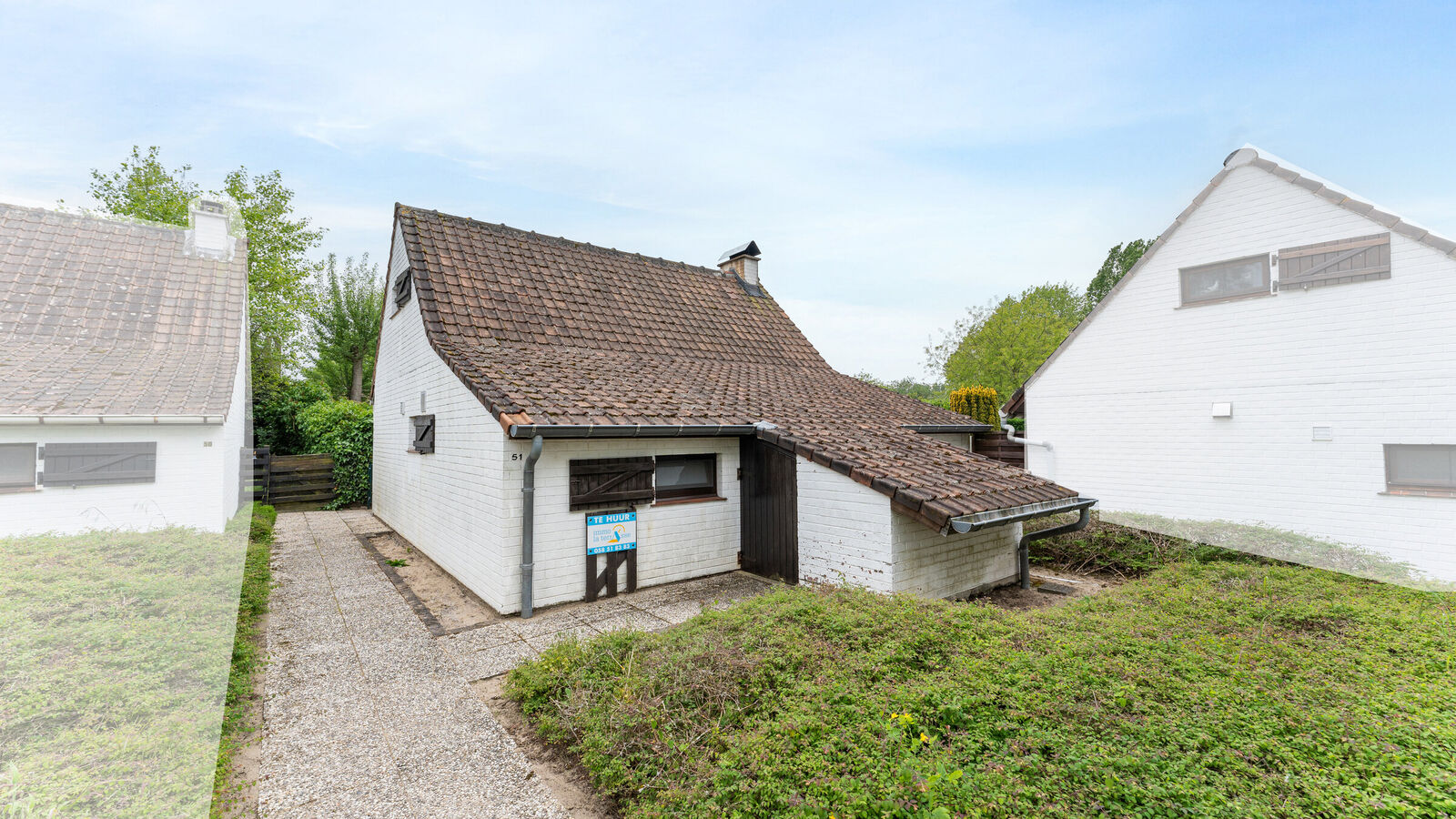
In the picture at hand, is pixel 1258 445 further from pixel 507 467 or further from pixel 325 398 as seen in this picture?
pixel 325 398

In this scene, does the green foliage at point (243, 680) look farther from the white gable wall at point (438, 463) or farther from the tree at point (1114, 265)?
the tree at point (1114, 265)

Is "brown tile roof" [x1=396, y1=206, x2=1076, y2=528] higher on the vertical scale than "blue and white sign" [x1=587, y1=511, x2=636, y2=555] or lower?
higher

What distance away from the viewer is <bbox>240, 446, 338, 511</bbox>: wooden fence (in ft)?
42.0

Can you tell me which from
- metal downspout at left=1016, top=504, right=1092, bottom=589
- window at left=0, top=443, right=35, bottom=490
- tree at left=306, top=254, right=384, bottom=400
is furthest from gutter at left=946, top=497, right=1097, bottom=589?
tree at left=306, top=254, right=384, bottom=400

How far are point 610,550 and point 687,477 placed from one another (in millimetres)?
Result: 1444

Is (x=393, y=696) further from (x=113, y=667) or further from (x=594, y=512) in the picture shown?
(x=594, y=512)

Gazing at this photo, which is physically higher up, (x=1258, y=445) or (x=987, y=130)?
(x=987, y=130)

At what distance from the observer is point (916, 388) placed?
40406mm

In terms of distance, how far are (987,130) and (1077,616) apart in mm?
6143

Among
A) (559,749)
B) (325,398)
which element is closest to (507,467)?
(559,749)

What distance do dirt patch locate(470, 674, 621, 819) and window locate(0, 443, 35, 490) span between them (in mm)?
2697

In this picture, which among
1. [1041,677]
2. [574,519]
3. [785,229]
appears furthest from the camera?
[785,229]

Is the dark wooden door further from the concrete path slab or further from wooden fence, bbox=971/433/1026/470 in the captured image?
wooden fence, bbox=971/433/1026/470

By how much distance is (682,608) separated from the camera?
619 cm
